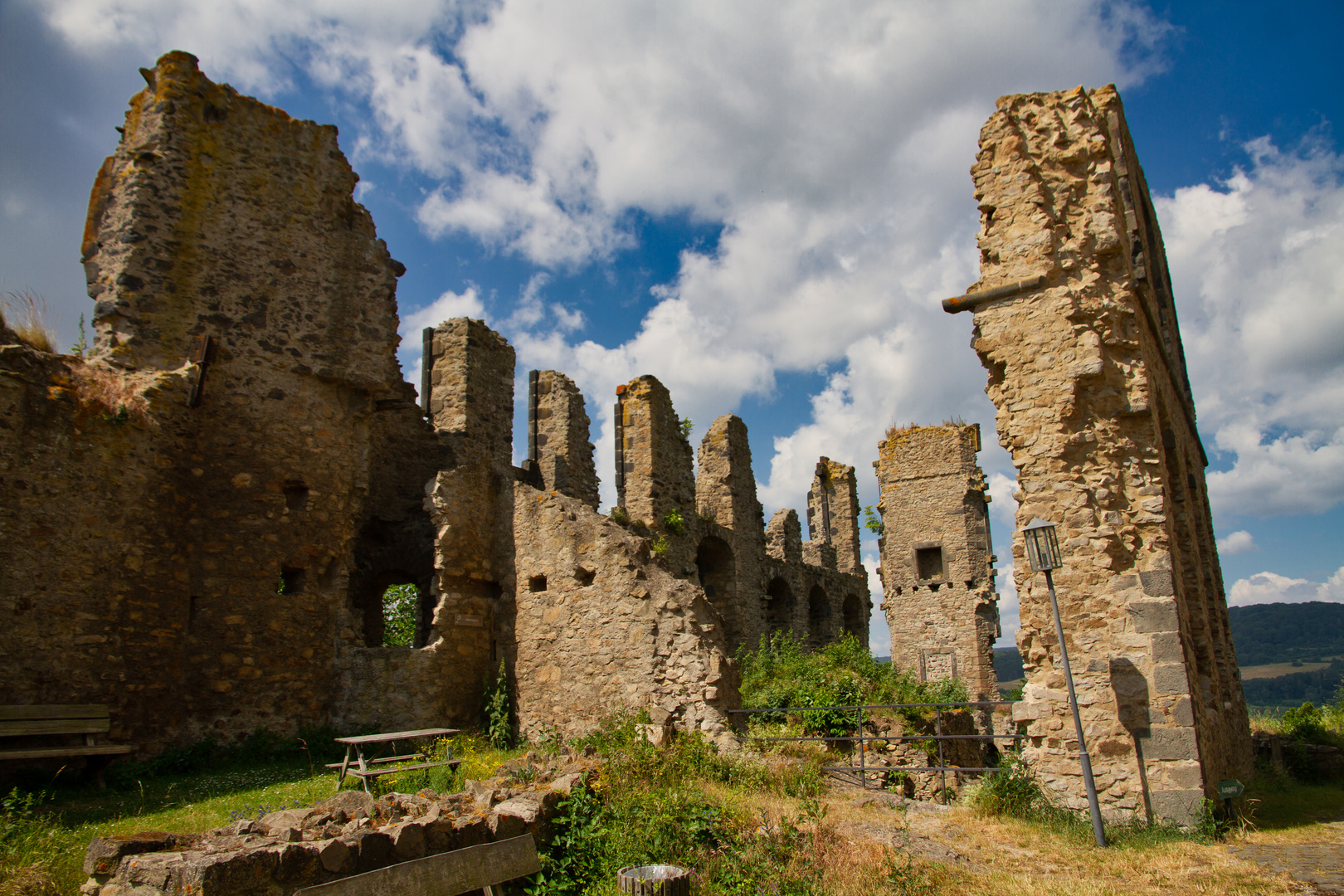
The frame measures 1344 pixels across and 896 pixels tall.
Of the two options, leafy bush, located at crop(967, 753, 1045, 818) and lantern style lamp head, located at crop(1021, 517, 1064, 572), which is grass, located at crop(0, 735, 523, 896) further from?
lantern style lamp head, located at crop(1021, 517, 1064, 572)

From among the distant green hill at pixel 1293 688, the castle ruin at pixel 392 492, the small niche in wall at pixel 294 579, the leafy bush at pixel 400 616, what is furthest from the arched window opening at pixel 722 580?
the distant green hill at pixel 1293 688

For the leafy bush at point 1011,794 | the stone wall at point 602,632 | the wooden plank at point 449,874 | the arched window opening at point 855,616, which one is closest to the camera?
the wooden plank at point 449,874

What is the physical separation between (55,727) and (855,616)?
20891mm

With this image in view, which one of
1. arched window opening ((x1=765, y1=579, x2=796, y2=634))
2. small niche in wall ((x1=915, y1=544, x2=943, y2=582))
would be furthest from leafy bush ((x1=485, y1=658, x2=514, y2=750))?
small niche in wall ((x1=915, y1=544, x2=943, y2=582))

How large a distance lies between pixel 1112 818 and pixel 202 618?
937 cm

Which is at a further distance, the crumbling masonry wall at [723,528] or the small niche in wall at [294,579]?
the crumbling masonry wall at [723,528]

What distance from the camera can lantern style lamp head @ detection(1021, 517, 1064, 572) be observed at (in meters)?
6.93

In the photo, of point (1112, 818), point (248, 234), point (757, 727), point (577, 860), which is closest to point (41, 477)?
point (248, 234)

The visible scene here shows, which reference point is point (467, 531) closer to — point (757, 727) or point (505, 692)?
point (505, 692)

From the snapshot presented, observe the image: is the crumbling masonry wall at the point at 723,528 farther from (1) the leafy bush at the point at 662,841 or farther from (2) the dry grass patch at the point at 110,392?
(2) the dry grass patch at the point at 110,392

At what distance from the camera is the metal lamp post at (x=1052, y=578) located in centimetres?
644

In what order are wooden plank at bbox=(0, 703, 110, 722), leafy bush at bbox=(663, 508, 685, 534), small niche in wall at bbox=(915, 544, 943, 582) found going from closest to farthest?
1. wooden plank at bbox=(0, 703, 110, 722)
2. leafy bush at bbox=(663, 508, 685, 534)
3. small niche in wall at bbox=(915, 544, 943, 582)

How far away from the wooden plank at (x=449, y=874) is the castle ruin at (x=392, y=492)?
3726mm

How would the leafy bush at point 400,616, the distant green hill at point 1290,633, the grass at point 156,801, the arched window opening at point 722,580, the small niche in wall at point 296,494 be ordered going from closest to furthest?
the grass at point 156,801 < the small niche in wall at point 296,494 < the arched window opening at point 722,580 < the leafy bush at point 400,616 < the distant green hill at point 1290,633
